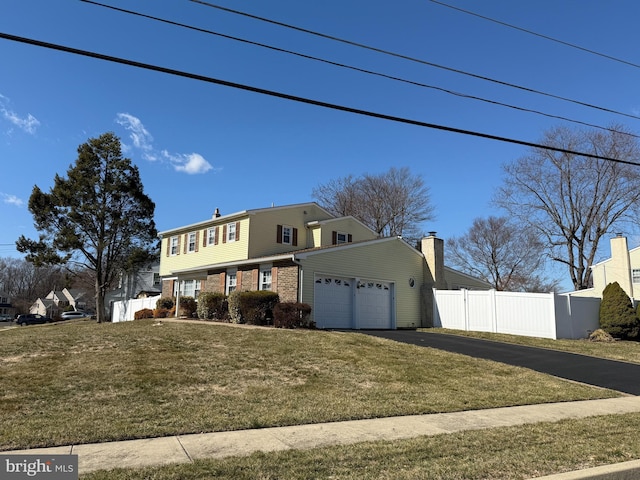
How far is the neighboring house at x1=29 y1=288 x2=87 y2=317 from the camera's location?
80062 millimetres

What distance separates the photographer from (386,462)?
5.43m

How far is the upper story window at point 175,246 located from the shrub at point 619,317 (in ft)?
83.3

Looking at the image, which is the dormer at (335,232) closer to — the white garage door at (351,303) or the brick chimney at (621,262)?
the white garage door at (351,303)

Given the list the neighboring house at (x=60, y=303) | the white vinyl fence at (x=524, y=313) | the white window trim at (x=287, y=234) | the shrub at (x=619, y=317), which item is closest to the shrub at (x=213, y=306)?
the white window trim at (x=287, y=234)

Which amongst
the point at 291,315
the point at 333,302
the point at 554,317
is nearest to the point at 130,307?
the point at 333,302

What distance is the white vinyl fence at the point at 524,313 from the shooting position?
20375mm

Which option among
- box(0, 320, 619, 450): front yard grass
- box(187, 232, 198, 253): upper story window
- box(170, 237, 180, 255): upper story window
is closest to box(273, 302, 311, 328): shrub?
box(0, 320, 619, 450): front yard grass

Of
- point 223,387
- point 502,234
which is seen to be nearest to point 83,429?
point 223,387

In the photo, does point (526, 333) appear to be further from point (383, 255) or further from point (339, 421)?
point (339, 421)

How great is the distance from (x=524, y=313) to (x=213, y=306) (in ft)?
47.2

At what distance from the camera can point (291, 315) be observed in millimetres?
18594

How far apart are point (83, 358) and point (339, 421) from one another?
691 cm

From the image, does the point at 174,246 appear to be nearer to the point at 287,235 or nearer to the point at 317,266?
the point at 287,235

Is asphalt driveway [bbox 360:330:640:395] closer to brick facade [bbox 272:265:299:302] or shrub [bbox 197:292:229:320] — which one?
brick facade [bbox 272:265:299:302]
